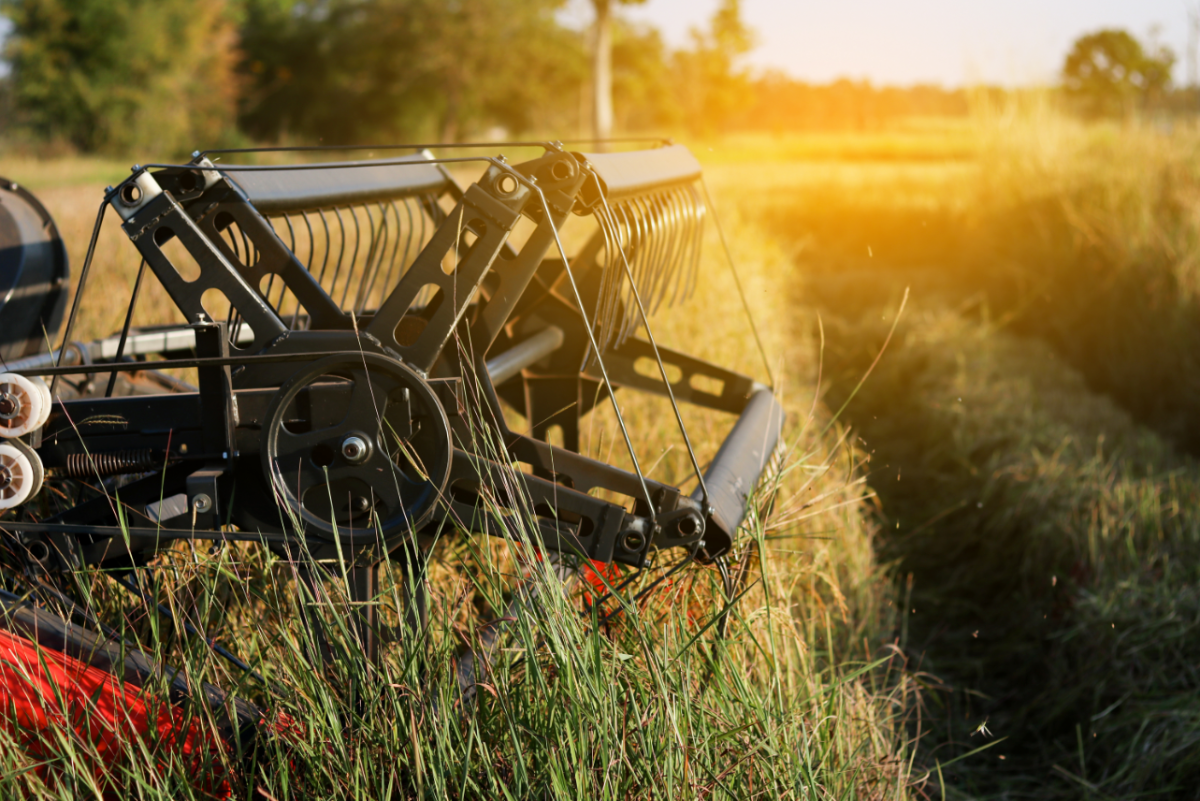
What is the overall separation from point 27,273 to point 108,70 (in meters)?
27.8

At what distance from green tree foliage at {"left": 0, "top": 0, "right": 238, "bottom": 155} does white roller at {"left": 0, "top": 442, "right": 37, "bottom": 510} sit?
88.8ft

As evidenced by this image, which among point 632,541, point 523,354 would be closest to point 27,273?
point 523,354

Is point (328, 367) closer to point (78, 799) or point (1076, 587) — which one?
point (78, 799)

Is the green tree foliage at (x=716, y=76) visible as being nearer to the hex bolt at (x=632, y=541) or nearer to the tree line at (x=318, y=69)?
the tree line at (x=318, y=69)

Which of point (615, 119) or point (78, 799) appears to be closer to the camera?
point (78, 799)

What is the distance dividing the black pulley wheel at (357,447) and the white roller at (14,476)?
0.52 meters

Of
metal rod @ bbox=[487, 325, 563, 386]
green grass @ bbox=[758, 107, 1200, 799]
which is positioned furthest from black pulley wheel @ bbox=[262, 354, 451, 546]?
green grass @ bbox=[758, 107, 1200, 799]

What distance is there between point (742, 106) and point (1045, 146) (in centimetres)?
5220

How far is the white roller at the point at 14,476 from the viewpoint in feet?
6.42

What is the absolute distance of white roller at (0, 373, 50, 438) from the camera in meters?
1.94

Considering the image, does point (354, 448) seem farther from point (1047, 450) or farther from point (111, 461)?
point (1047, 450)

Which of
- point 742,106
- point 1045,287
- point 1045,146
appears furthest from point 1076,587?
point 742,106

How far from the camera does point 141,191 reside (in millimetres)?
2010

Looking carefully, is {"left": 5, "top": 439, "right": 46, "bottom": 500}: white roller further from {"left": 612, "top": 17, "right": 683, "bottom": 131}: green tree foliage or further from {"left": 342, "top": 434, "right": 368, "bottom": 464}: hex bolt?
{"left": 612, "top": 17, "right": 683, "bottom": 131}: green tree foliage
